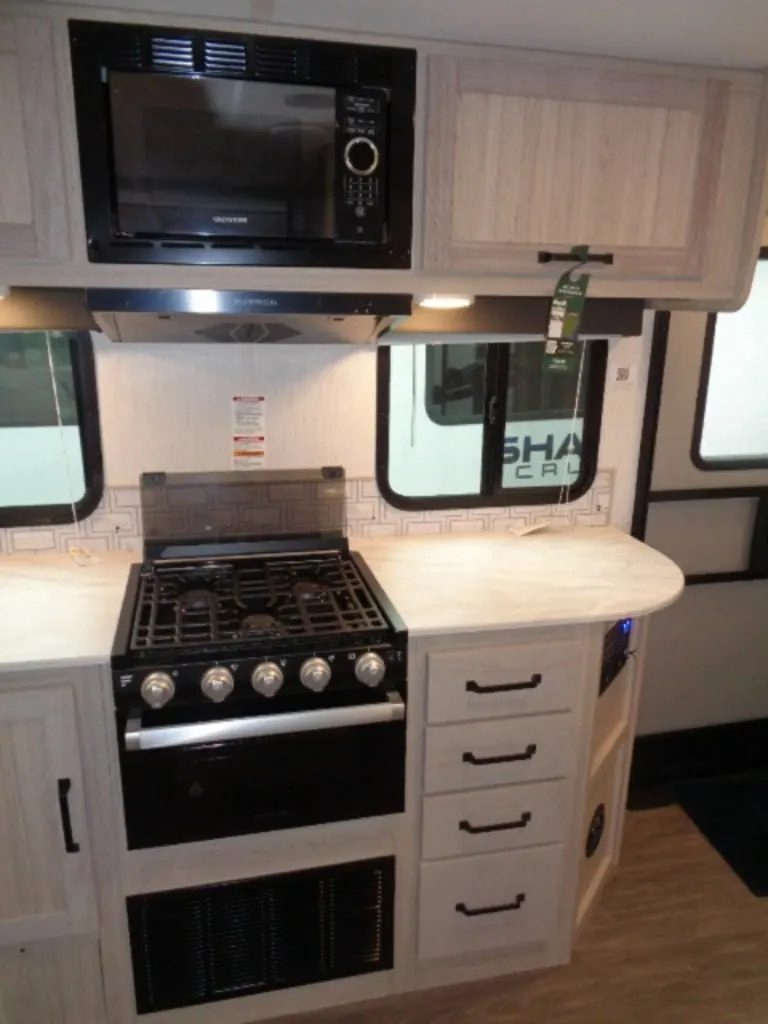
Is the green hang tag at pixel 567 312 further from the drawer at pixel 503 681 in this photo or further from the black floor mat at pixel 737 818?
the black floor mat at pixel 737 818

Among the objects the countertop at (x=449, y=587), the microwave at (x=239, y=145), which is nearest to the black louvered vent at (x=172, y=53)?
the microwave at (x=239, y=145)

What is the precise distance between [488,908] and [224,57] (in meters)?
2.13

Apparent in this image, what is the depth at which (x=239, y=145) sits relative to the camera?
1.58m

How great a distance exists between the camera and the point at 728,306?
202 cm

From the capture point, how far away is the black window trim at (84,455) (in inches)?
81.4

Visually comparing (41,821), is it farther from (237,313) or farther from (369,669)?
(237,313)

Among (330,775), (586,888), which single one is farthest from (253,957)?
(586,888)

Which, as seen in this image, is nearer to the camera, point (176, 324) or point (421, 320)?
point (176, 324)

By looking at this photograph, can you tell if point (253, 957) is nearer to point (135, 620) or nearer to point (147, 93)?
point (135, 620)

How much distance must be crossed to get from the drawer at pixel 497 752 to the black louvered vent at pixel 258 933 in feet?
0.90

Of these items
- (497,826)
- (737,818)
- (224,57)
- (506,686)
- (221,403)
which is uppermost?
(224,57)

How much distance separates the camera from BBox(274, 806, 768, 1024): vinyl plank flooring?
196 cm

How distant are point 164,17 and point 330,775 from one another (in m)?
1.68

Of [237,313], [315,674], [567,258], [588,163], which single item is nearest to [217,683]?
[315,674]
